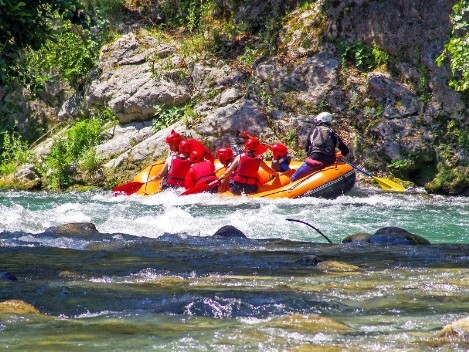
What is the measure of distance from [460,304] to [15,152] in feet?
55.2

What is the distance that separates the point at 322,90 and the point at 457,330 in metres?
15.1

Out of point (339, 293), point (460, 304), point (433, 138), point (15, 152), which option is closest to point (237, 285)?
point (339, 293)

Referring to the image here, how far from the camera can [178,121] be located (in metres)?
19.0

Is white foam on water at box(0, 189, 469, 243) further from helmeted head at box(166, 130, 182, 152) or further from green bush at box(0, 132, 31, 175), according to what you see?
green bush at box(0, 132, 31, 175)

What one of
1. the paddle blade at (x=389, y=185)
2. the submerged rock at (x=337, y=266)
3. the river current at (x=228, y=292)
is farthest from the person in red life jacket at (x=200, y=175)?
the submerged rock at (x=337, y=266)

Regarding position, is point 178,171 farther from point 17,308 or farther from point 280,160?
point 17,308

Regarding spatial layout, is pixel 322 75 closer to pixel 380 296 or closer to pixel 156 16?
pixel 156 16

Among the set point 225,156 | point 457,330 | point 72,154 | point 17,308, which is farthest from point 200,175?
point 457,330

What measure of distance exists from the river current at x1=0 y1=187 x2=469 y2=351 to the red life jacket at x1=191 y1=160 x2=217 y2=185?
499 centimetres

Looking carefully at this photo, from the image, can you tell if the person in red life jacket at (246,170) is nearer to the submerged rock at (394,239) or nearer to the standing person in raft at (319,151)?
the standing person in raft at (319,151)

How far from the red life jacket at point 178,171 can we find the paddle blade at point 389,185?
3476 millimetres

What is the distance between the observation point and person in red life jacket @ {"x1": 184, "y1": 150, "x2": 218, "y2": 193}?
49.1ft

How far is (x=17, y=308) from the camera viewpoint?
4398 millimetres

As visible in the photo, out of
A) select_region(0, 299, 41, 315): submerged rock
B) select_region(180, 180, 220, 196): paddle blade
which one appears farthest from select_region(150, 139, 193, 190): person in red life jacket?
select_region(0, 299, 41, 315): submerged rock
